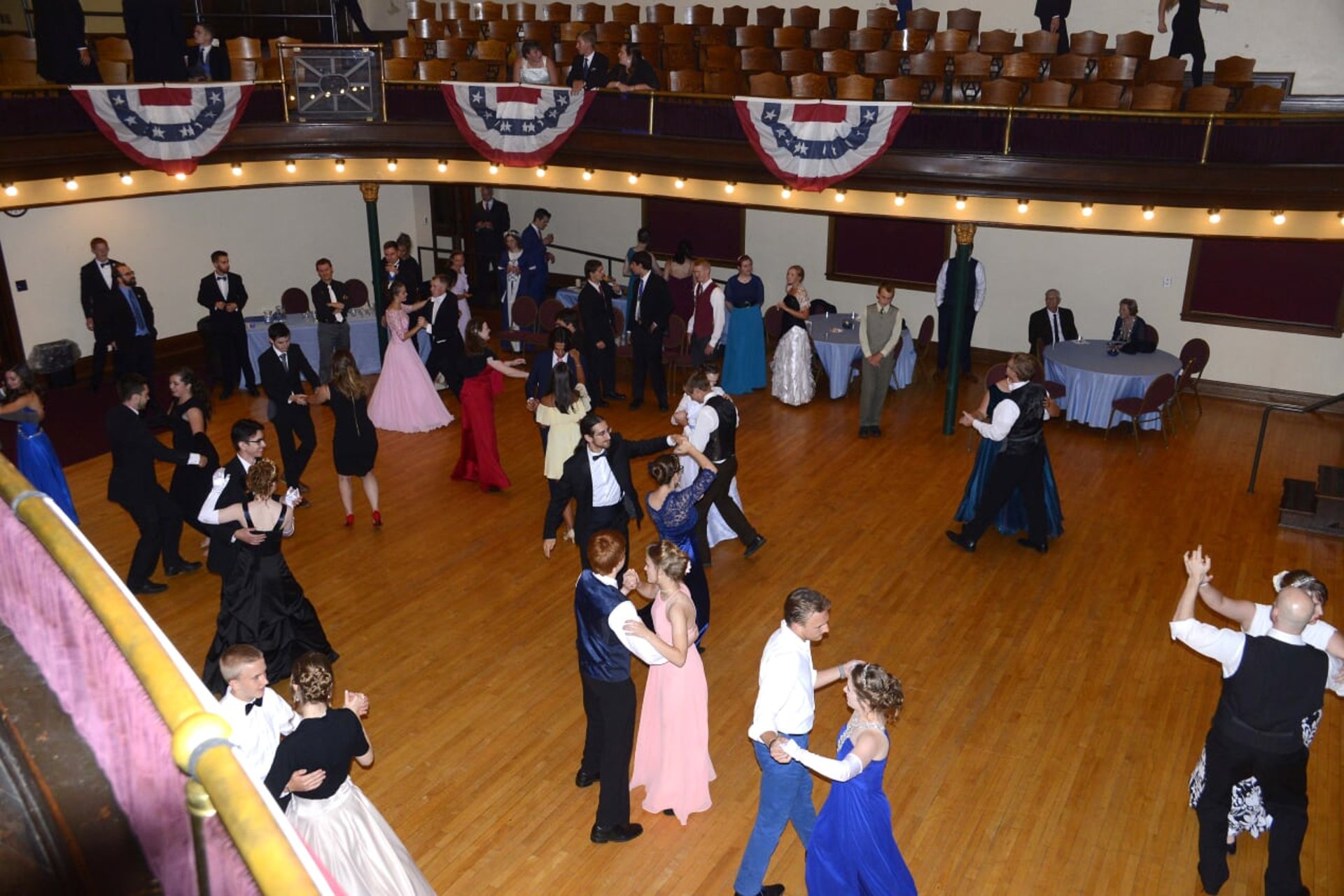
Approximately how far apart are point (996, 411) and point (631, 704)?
4.21m

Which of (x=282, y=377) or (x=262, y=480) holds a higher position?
(x=262, y=480)

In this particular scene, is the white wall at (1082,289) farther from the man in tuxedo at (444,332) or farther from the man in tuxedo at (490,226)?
the man in tuxedo at (444,332)

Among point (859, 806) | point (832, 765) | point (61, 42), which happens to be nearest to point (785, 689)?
point (832, 765)

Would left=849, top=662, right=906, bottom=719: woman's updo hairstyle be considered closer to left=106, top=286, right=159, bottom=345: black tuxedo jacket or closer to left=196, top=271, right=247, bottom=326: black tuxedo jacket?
left=196, top=271, right=247, bottom=326: black tuxedo jacket

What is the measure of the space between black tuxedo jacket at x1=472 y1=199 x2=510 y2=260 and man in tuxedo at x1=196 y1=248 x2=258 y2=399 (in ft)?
12.8

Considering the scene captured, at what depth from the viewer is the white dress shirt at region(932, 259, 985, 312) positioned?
12.6 meters

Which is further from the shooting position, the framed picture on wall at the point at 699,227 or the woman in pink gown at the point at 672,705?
the framed picture on wall at the point at 699,227

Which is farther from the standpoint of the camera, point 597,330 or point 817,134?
point 597,330

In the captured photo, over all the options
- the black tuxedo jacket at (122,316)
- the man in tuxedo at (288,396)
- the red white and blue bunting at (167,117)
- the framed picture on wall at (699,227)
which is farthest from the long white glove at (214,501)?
the framed picture on wall at (699,227)

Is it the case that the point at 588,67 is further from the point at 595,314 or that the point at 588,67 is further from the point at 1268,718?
the point at 1268,718

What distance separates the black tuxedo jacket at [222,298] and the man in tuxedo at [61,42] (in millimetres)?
2333

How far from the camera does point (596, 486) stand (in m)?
6.50

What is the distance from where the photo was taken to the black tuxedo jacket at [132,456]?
7168 millimetres

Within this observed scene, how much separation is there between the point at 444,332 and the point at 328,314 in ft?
4.76
